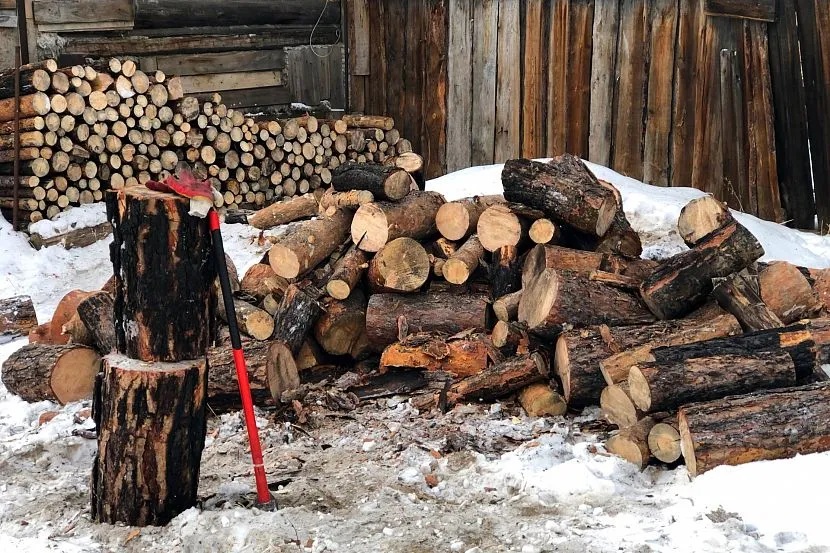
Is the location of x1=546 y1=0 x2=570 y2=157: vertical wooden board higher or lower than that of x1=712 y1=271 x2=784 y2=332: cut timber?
higher

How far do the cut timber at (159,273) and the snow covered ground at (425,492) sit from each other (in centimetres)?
84

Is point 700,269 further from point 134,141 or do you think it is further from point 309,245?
point 134,141

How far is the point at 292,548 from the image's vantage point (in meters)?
3.89

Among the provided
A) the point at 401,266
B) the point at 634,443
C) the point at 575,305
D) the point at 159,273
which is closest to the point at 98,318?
the point at 401,266

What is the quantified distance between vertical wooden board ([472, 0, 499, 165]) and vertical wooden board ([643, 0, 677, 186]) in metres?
2.03

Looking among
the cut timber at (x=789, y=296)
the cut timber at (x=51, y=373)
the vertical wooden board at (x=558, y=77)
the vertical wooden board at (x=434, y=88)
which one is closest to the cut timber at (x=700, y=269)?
the cut timber at (x=789, y=296)

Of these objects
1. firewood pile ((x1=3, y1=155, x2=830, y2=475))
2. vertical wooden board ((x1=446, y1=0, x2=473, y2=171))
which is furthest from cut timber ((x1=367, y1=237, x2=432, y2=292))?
vertical wooden board ((x1=446, y1=0, x2=473, y2=171))

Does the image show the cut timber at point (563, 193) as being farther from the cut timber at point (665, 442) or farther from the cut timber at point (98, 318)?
the cut timber at point (98, 318)

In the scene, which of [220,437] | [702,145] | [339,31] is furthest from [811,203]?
[339,31]

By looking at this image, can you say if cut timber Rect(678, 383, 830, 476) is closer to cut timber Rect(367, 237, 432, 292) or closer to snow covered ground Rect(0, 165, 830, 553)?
snow covered ground Rect(0, 165, 830, 553)

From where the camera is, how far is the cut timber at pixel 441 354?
231 inches

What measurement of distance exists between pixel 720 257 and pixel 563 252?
39.7 inches

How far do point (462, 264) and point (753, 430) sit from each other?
2414 mm

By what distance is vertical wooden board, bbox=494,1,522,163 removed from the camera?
10070mm
